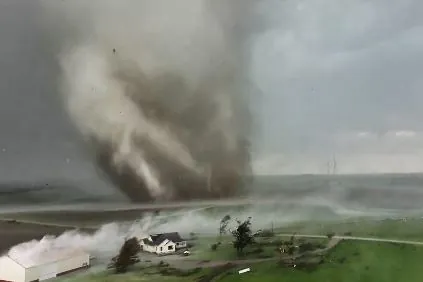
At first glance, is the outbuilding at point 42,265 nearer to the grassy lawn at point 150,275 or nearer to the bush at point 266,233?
the grassy lawn at point 150,275

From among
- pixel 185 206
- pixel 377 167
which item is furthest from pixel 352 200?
pixel 185 206

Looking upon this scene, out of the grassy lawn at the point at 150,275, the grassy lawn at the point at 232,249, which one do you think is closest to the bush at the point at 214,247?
the grassy lawn at the point at 232,249

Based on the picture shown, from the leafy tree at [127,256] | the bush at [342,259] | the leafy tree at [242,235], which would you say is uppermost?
the leafy tree at [242,235]

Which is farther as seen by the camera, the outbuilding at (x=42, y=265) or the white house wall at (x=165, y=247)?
the white house wall at (x=165, y=247)

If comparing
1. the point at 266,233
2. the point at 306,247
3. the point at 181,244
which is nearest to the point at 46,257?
the point at 181,244

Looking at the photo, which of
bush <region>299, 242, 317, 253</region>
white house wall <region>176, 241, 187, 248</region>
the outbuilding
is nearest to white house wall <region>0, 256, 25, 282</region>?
the outbuilding
